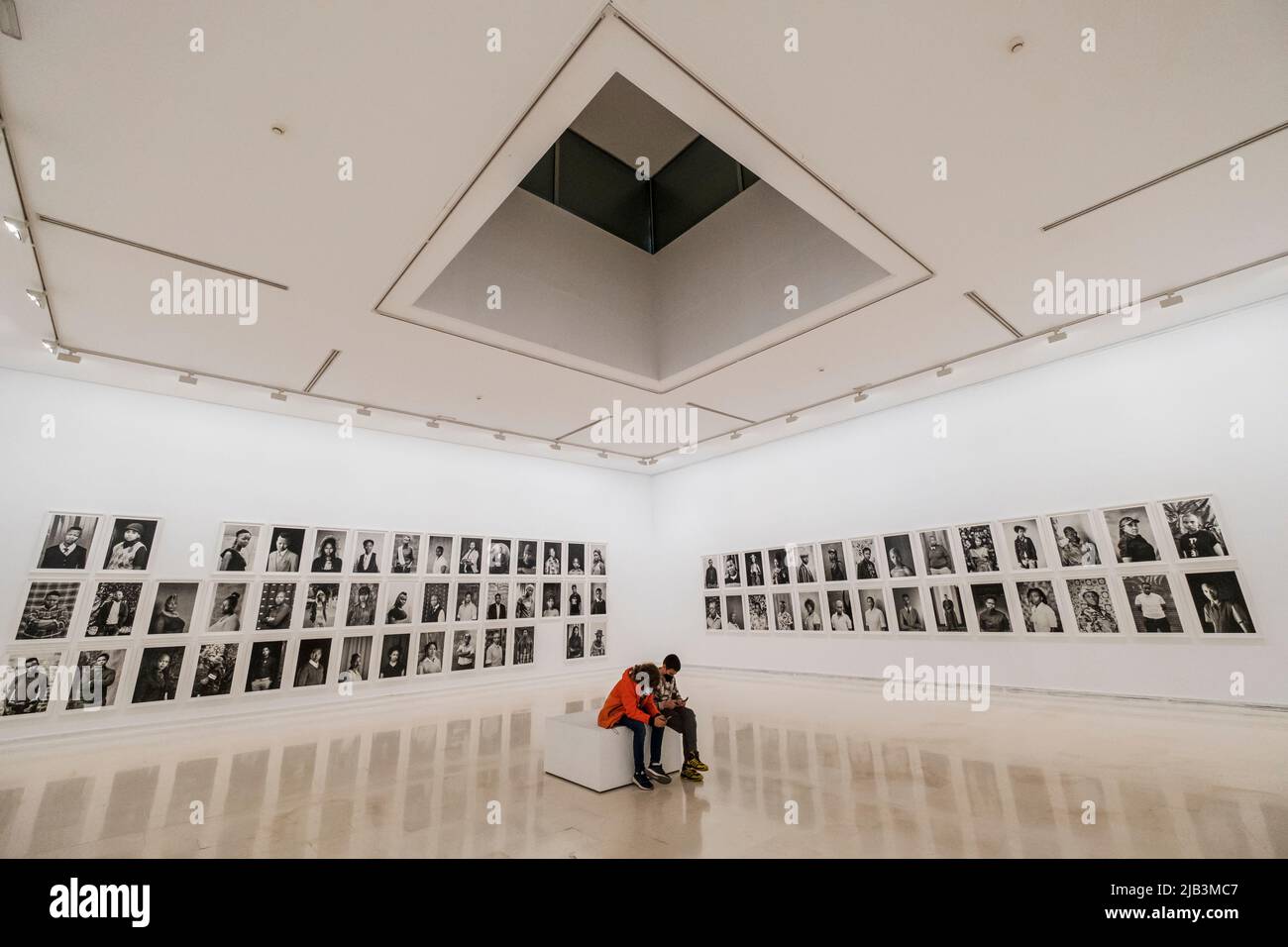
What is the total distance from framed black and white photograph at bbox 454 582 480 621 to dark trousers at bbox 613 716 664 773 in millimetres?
9479

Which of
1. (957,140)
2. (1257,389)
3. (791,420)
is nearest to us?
(957,140)

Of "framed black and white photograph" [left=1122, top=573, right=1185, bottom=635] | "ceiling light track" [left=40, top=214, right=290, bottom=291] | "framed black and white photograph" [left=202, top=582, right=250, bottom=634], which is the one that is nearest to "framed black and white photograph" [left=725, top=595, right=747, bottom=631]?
"framed black and white photograph" [left=1122, top=573, right=1185, bottom=635]

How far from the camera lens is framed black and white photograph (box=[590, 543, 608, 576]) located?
1755 cm

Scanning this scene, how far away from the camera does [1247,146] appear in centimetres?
560

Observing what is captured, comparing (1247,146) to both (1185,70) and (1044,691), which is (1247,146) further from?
(1044,691)

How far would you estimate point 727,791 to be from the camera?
5.65 meters

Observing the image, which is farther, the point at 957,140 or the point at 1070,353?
the point at 1070,353

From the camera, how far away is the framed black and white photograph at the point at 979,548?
11.7 m

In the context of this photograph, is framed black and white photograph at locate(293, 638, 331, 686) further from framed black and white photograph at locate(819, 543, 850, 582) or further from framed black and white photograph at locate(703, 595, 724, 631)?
framed black and white photograph at locate(819, 543, 850, 582)

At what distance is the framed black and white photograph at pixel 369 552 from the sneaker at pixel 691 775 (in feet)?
33.5

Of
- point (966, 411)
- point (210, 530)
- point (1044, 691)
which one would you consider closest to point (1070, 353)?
point (966, 411)

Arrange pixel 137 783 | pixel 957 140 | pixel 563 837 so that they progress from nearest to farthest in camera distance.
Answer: pixel 563 837, pixel 957 140, pixel 137 783

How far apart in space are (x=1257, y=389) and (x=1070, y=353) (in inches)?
110

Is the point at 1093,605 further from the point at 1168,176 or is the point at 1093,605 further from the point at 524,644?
the point at 524,644
